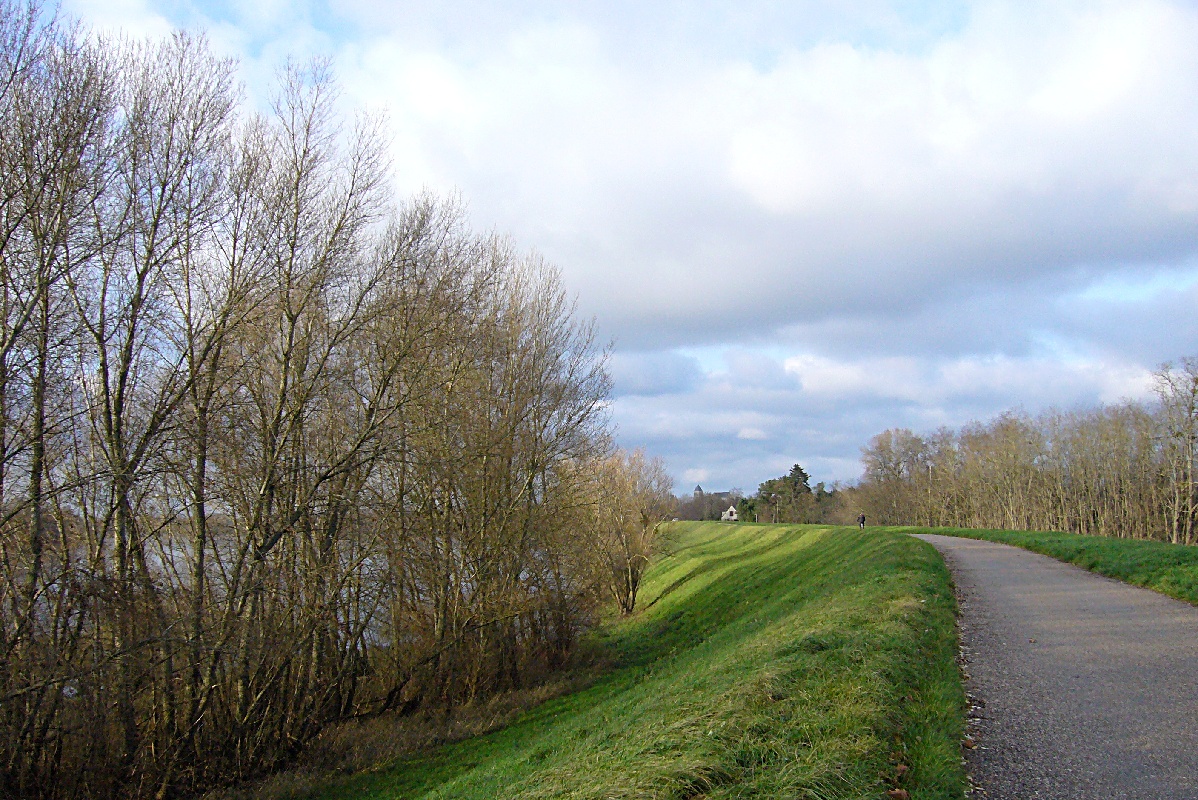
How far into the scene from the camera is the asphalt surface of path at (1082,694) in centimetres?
504

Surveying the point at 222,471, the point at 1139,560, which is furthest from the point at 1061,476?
the point at 222,471

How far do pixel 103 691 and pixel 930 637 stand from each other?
37.0ft

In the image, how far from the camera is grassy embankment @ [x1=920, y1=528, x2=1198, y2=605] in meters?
13.3

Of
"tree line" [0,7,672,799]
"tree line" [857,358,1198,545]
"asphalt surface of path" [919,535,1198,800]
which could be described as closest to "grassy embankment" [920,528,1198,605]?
"asphalt surface of path" [919,535,1198,800]

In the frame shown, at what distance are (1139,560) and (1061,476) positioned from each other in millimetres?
50434

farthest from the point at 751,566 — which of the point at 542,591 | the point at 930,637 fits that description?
the point at 930,637

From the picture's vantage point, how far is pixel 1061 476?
58.9 m

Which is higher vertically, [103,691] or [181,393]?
[181,393]

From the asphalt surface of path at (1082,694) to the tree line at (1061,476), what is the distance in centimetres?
3804

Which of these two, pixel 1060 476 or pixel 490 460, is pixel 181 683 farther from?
pixel 1060 476

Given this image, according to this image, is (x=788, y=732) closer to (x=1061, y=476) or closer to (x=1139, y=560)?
(x=1139, y=560)

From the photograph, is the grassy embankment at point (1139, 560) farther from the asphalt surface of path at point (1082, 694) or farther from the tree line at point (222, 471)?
the tree line at point (222, 471)

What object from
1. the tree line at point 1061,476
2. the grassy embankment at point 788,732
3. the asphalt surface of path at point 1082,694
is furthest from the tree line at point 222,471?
the tree line at point 1061,476

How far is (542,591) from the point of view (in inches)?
845
